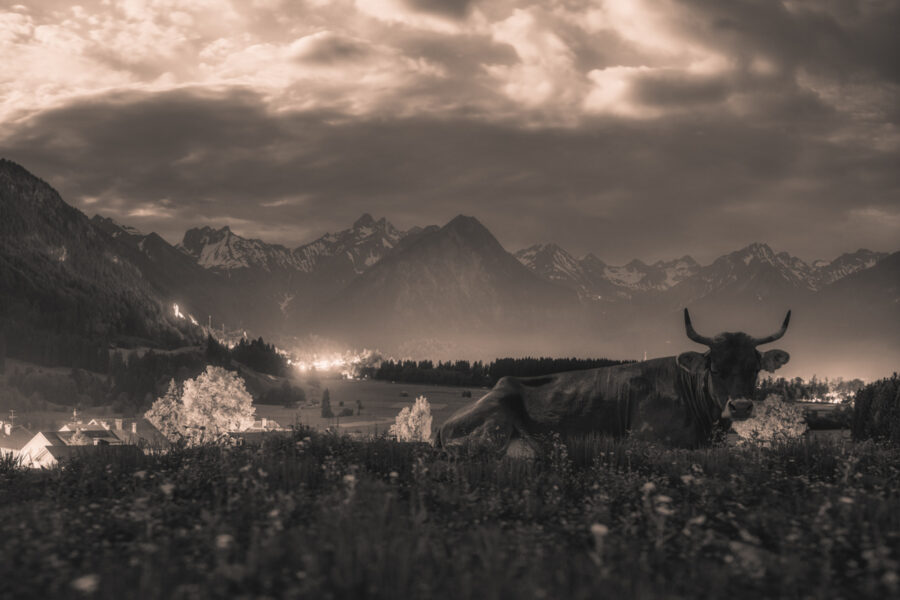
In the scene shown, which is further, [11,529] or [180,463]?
[180,463]

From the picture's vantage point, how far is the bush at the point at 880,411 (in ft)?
81.1

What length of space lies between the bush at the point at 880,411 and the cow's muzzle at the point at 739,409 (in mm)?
11027

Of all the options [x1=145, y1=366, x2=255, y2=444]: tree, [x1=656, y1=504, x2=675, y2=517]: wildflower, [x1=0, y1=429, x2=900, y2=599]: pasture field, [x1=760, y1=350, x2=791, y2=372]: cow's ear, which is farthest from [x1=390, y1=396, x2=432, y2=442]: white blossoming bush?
[x1=656, y1=504, x2=675, y2=517]: wildflower

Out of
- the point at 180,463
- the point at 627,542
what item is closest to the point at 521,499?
the point at 627,542

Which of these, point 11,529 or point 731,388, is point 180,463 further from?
point 731,388

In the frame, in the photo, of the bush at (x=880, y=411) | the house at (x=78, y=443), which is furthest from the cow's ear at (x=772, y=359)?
the house at (x=78, y=443)

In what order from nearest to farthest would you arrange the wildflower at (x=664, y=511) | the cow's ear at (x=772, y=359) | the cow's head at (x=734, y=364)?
the wildflower at (x=664, y=511), the cow's head at (x=734, y=364), the cow's ear at (x=772, y=359)

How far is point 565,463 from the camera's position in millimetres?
10844

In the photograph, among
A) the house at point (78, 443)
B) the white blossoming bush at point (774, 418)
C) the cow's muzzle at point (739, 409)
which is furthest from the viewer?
the white blossoming bush at point (774, 418)

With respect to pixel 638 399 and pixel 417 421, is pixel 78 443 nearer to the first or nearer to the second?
pixel 417 421

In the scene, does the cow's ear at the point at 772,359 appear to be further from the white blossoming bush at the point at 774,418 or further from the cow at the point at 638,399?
the white blossoming bush at the point at 774,418

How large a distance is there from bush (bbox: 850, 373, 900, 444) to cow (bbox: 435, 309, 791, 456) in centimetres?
1035

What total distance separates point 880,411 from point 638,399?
20456 millimetres

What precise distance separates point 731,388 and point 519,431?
435 cm
